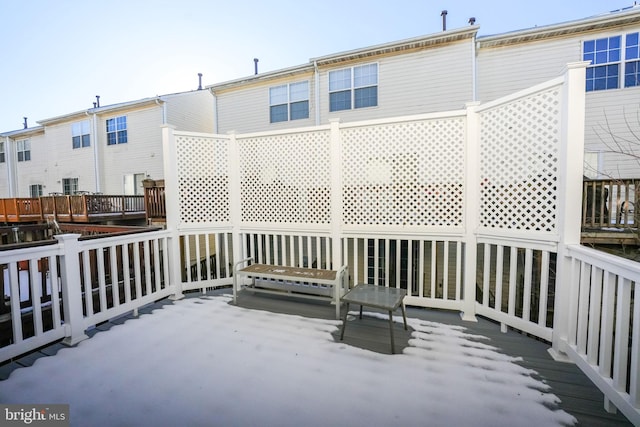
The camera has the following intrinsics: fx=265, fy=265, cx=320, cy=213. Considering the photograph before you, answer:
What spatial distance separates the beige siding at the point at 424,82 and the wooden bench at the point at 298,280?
6.02 m

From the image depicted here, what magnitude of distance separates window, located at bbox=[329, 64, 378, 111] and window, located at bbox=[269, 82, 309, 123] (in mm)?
958

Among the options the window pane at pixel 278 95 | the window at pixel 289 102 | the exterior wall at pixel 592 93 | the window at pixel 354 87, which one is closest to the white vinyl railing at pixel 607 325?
the exterior wall at pixel 592 93

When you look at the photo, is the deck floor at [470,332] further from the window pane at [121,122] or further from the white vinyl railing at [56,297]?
the window pane at [121,122]

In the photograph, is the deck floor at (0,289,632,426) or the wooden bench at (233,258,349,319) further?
the wooden bench at (233,258,349,319)

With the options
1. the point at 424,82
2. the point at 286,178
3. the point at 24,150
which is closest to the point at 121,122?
the point at 24,150

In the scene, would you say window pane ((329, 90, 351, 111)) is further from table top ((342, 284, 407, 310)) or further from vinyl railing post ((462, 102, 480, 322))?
table top ((342, 284, 407, 310))

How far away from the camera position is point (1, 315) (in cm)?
282

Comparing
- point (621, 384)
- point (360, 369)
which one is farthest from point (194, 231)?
point (621, 384)

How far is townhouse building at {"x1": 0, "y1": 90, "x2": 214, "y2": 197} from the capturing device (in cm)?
1113

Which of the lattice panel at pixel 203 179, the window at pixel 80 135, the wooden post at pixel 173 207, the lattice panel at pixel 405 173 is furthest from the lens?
the window at pixel 80 135

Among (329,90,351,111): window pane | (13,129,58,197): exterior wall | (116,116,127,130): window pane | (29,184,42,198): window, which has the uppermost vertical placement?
(116,116,127,130): window pane

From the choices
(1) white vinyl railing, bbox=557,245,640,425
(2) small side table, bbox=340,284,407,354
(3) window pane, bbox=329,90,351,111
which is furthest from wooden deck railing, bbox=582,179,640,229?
(3) window pane, bbox=329,90,351,111

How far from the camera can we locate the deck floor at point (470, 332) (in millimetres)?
1921

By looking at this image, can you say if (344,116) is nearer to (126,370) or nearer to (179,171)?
(179,171)
